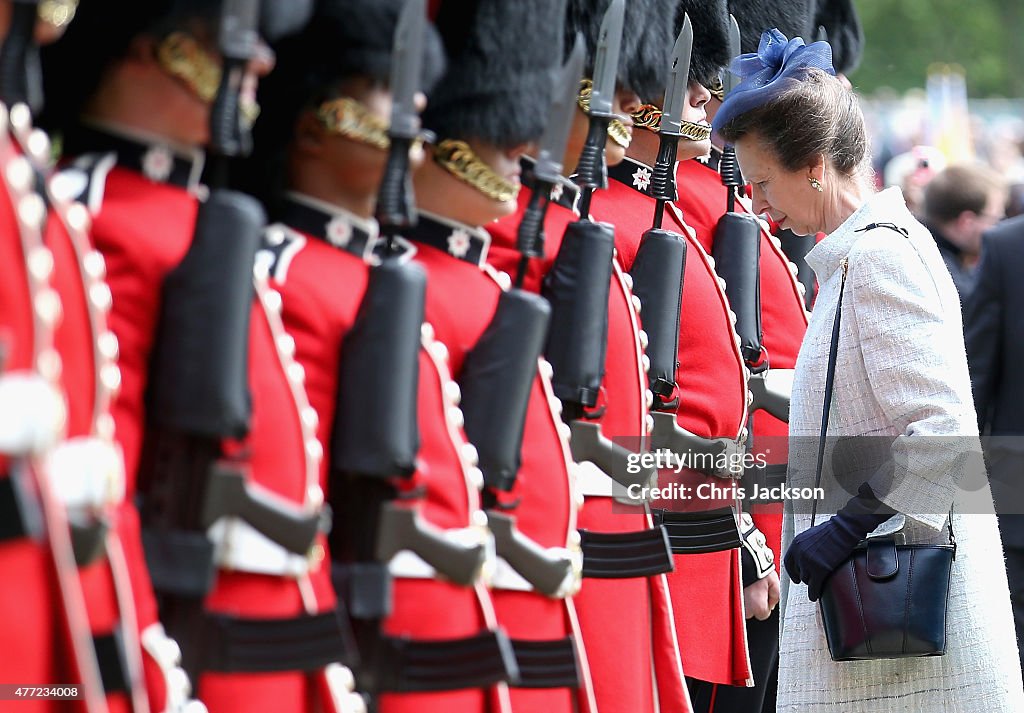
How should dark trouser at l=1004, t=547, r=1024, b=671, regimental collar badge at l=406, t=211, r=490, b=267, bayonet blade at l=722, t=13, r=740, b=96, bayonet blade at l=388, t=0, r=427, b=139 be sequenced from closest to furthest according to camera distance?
1. bayonet blade at l=388, t=0, r=427, b=139
2. regimental collar badge at l=406, t=211, r=490, b=267
3. bayonet blade at l=722, t=13, r=740, b=96
4. dark trouser at l=1004, t=547, r=1024, b=671

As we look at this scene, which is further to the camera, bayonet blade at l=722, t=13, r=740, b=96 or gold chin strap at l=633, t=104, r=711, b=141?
bayonet blade at l=722, t=13, r=740, b=96

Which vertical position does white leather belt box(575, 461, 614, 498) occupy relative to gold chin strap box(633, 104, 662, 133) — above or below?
below

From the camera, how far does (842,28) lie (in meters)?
5.19

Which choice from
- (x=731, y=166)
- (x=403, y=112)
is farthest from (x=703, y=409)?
(x=403, y=112)

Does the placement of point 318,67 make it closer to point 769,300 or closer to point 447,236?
point 447,236

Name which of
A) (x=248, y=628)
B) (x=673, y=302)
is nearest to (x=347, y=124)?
(x=248, y=628)

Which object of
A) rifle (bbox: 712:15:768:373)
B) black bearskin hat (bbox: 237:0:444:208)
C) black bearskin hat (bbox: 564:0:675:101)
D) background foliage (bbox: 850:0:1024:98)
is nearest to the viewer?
black bearskin hat (bbox: 237:0:444:208)

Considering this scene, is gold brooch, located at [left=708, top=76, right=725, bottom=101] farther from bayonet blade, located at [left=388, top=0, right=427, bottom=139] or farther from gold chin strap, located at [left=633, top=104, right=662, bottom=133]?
bayonet blade, located at [left=388, top=0, right=427, bottom=139]

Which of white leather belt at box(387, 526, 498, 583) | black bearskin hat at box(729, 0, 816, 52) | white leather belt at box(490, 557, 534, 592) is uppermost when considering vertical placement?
black bearskin hat at box(729, 0, 816, 52)

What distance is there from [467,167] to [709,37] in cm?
164

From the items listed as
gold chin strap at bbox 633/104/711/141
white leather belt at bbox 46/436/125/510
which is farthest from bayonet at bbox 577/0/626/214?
white leather belt at bbox 46/436/125/510

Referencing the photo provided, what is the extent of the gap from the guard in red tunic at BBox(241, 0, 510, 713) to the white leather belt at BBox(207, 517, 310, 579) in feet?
0.65

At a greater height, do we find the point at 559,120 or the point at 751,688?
the point at 559,120

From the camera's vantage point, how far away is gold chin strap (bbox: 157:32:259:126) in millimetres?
2016
